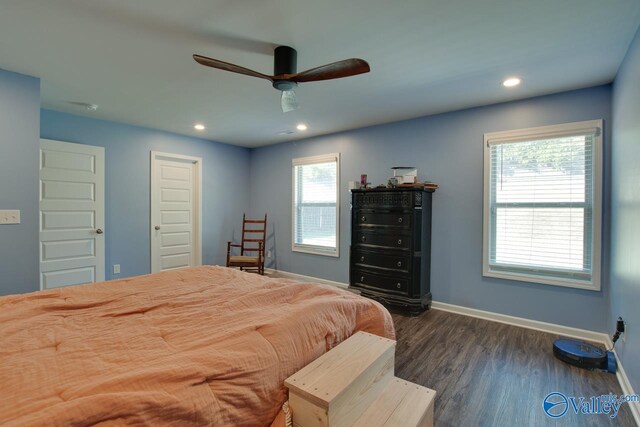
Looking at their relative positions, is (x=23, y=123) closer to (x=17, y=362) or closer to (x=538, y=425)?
(x=17, y=362)

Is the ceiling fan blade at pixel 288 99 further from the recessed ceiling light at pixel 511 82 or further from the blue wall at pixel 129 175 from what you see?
the blue wall at pixel 129 175

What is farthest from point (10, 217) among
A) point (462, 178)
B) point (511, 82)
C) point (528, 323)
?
point (528, 323)

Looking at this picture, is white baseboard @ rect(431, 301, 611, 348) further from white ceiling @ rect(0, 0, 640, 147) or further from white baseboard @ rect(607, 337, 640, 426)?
white ceiling @ rect(0, 0, 640, 147)

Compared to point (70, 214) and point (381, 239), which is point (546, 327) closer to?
point (381, 239)

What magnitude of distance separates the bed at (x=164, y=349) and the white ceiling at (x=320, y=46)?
5.65ft

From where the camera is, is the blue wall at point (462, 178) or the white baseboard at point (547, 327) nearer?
the white baseboard at point (547, 327)

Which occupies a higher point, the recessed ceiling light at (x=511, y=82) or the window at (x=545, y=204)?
the recessed ceiling light at (x=511, y=82)

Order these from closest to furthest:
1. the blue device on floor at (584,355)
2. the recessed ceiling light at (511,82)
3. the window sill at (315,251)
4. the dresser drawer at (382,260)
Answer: the blue device on floor at (584,355) < the recessed ceiling light at (511,82) < the dresser drawer at (382,260) < the window sill at (315,251)

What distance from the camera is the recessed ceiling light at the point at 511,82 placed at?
265cm

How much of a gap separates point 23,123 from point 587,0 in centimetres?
421

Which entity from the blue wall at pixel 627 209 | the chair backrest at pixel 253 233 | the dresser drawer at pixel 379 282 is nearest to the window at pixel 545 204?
the blue wall at pixel 627 209

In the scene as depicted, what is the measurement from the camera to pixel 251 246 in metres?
5.56

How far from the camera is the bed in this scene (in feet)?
2.77

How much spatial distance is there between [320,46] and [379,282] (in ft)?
8.69
